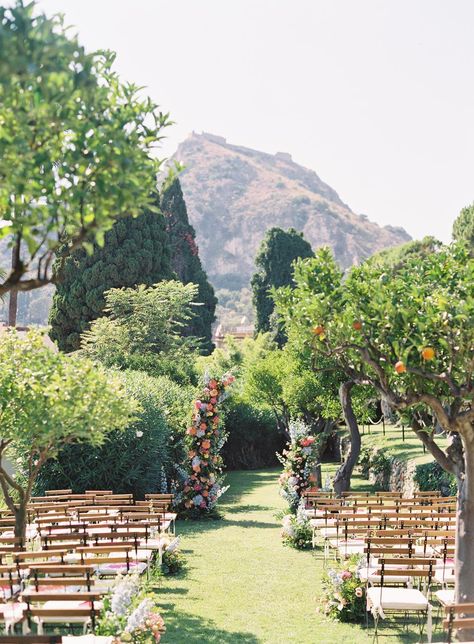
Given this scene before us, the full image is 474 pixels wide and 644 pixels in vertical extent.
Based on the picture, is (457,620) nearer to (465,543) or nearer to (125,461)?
(465,543)

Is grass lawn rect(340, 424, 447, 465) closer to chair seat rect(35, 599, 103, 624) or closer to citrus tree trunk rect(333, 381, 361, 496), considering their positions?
citrus tree trunk rect(333, 381, 361, 496)

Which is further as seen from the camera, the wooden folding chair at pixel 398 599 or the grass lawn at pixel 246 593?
the grass lawn at pixel 246 593

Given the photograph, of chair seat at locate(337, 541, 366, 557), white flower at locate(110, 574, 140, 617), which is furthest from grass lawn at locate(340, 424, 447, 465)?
white flower at locate(110, 574, 140, 617)

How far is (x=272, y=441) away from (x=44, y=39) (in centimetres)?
3063

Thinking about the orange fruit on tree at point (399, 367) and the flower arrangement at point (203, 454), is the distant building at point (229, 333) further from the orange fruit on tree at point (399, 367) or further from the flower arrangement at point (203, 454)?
the orange fruit on tree at point (399, 367)

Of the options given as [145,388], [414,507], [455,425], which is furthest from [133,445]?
[455,425]

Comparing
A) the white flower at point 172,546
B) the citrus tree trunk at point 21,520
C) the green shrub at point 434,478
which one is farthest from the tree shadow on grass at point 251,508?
the citrus tree trunk at point 21,520

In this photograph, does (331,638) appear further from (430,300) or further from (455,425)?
(430,300)

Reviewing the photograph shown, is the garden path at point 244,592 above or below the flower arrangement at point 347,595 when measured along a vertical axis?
below

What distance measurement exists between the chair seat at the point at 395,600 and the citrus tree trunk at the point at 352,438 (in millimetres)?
6897

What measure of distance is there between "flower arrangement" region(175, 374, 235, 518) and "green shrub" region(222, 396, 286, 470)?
14.0 meters

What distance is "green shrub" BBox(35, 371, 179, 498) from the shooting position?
18250 mm

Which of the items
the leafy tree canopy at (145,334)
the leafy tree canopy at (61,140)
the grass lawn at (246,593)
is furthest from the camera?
the leafy tree canopy at (145,334)

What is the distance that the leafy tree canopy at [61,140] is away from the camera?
464cm
